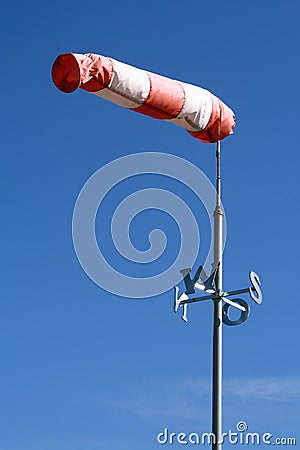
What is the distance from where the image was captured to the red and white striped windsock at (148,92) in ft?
48.4

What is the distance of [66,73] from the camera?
1471cm

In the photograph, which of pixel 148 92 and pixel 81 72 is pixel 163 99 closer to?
pixel 148 92

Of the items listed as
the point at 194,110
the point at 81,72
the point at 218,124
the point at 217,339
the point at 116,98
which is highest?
the point at 218,124

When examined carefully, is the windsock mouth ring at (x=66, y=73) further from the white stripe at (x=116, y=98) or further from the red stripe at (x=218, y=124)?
the red stripe at (x=218, y=124)

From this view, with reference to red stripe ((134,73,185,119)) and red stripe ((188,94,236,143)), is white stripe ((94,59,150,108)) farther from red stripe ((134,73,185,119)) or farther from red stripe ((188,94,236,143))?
red stripe ((188,94,236,143))

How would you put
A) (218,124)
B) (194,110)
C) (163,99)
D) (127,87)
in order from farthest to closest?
(218,124), (194,110), (163,99), (127,87)

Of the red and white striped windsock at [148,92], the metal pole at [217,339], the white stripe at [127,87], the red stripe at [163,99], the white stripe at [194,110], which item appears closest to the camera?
the metal pole at [217,339]

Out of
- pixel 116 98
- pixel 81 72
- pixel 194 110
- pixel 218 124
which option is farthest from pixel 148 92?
pixel 218 124

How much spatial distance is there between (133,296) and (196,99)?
132 inches

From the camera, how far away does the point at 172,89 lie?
630 inches

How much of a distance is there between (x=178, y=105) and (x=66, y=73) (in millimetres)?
2079

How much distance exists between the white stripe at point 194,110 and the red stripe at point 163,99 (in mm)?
121

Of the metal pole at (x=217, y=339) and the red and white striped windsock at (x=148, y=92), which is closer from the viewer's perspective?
the metal pole at (x=217, y=339)

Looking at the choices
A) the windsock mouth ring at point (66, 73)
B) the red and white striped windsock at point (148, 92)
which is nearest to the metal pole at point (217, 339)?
the red and white striped windsock at point (148, 92)
